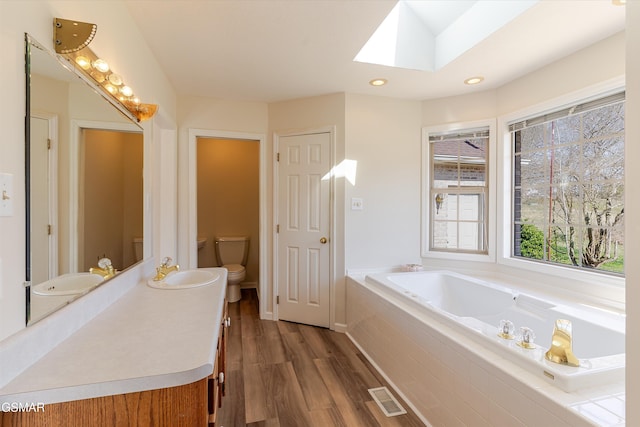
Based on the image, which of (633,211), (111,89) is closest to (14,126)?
(111,89)

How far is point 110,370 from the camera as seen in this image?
0.85m

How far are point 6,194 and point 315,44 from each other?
1907 mm

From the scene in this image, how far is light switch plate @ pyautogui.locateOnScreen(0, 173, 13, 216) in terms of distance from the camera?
0.82 metres

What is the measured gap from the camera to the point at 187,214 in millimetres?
3098

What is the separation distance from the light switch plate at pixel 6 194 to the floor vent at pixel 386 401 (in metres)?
1.95

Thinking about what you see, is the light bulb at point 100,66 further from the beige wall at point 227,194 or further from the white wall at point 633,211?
the beige wall at point 227,194

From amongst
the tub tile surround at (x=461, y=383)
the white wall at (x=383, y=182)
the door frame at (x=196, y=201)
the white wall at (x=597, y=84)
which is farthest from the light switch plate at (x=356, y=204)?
the white wall at (x=597, y=84)

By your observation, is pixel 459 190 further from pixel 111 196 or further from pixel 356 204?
pixel 111 196

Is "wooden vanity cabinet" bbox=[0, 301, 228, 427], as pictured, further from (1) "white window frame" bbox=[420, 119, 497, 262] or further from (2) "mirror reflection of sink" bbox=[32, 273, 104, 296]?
(1) "white window frame" bbox=[420, 119, 497, 262]

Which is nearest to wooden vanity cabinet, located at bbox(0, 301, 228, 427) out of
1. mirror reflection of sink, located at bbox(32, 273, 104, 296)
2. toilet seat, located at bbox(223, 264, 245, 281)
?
mirror reflection of sink, located at bbox(32, 273, 104, 296)

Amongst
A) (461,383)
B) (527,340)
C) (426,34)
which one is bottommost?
(461,383)

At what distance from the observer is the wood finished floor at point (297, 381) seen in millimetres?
1807

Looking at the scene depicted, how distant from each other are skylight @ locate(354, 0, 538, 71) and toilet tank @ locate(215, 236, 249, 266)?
297 centimetres

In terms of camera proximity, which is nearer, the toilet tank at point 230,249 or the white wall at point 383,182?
the white wall at point 383,182
